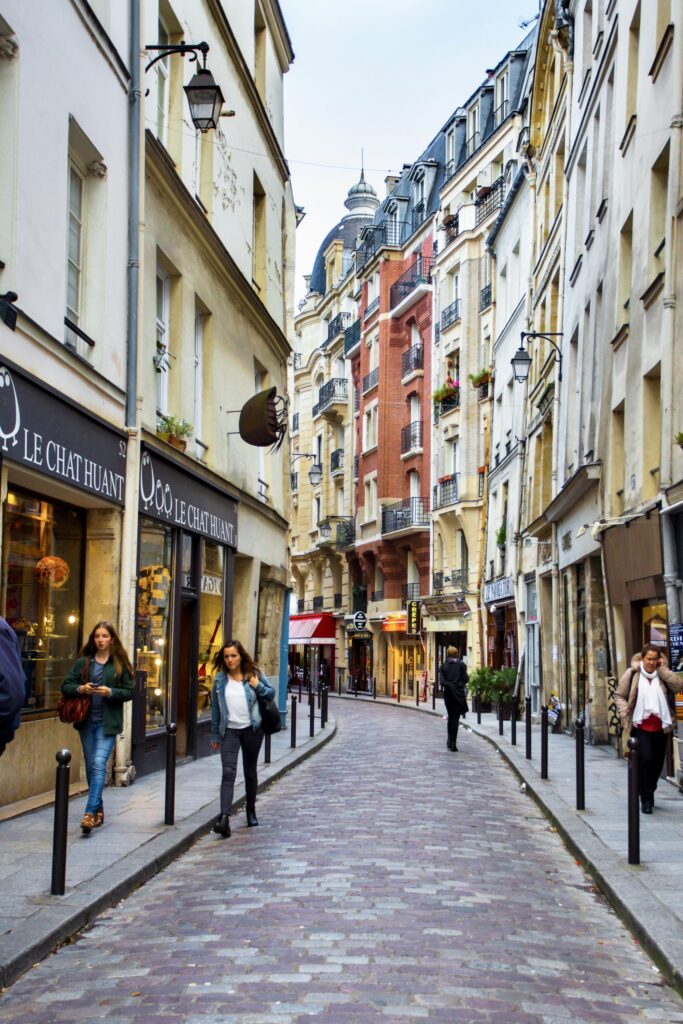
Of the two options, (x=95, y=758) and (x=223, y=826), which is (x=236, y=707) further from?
(x=95, y=758)

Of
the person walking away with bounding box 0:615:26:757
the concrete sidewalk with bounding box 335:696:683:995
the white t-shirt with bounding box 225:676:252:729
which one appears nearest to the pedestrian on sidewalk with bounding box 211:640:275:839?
Answer: the white t-shirt with bounding box 225:676:252:729

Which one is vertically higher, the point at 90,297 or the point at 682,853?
the point at 90,297

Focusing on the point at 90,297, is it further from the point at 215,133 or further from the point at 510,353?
the point at 510,353

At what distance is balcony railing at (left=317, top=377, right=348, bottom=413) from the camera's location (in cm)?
5587

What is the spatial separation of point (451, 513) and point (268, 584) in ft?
62.2

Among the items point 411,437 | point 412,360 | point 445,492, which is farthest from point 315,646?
point 445,492

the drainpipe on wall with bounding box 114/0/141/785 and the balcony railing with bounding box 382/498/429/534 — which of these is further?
the balcony railing with bounding box 382/498/429/534

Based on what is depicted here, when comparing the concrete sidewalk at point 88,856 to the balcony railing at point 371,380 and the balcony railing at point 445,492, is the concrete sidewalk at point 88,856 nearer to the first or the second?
the balcony railing at point 445,492

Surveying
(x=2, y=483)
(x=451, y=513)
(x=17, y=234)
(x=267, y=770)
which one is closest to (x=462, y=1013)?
(x=2, y=483)

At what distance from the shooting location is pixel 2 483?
31.3 ft

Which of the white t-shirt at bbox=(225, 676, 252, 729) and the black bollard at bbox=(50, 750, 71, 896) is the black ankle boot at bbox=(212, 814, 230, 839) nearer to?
the white t-shirt at bbox=(225, 676, 252, 729)

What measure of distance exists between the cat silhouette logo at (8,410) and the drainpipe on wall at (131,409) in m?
3.19

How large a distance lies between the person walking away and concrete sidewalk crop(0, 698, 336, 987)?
4.79 ft

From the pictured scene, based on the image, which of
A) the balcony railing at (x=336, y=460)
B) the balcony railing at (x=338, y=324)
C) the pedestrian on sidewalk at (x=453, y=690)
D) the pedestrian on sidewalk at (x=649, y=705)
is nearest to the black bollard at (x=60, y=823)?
the pedestrian on sidewalk at (x=649, y=705)
